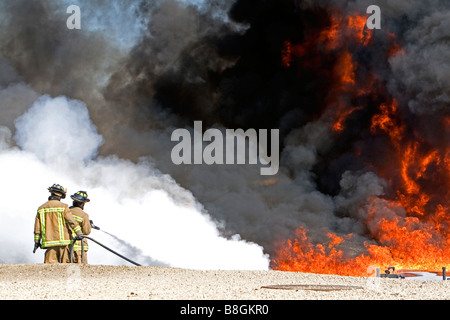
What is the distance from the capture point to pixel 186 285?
1656 cm

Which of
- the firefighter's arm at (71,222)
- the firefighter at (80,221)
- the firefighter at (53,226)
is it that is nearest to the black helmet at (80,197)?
the firefighter at (80,221)

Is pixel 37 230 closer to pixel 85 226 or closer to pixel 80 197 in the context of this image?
pixel 85 226

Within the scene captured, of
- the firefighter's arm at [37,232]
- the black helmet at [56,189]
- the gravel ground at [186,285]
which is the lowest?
the gravel ground at [186,285]

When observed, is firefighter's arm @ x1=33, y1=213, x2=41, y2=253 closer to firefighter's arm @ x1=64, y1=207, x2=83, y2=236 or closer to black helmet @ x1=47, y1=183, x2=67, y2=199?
black helmet @ x1=47, y1=183, x2=67, y2=199

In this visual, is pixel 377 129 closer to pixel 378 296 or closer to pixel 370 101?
pixel 370 101

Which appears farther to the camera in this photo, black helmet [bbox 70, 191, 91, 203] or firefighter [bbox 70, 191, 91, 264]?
black helmet [bbox 70, 191, 91, 203]

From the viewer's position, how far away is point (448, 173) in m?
37.5

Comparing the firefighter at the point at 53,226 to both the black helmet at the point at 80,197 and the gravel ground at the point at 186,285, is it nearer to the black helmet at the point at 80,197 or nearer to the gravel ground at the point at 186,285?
the black helmet at the point at 80,197

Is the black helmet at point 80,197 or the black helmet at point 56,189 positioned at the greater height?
the black helmet at point 56,189

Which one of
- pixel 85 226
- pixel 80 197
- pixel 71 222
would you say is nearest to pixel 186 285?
pixel 71 222

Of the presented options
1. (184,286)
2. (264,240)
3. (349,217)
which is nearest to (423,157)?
(349,217)

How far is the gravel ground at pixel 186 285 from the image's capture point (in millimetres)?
14062

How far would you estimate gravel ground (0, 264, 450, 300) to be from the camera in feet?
46.1

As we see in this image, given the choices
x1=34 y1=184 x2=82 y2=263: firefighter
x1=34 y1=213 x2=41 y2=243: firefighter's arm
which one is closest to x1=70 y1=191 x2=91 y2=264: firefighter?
x1=34 y1=184 x2=82 y2=263: firefighter
